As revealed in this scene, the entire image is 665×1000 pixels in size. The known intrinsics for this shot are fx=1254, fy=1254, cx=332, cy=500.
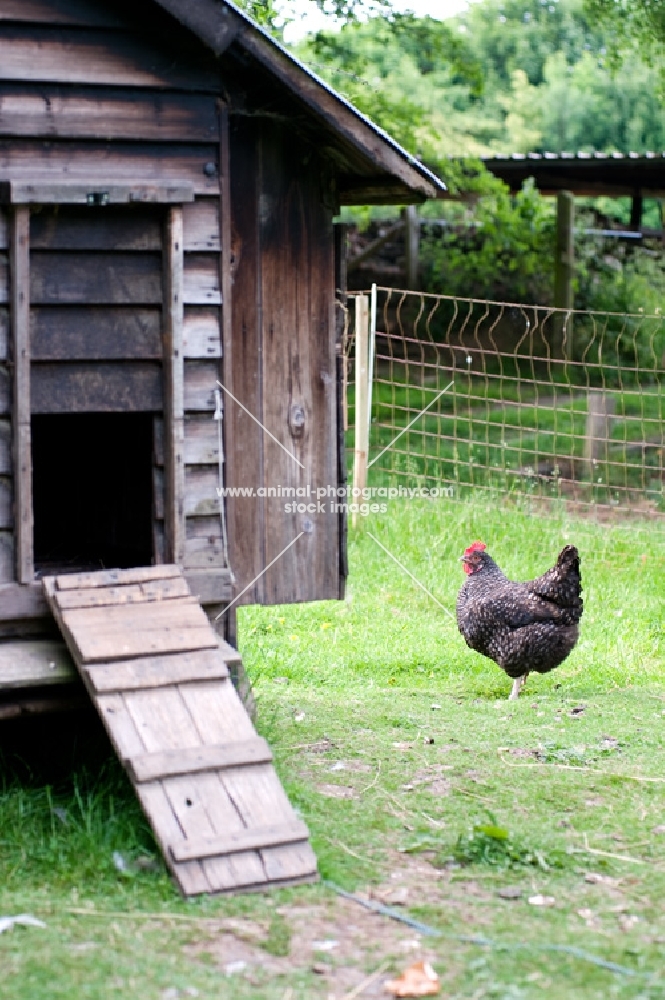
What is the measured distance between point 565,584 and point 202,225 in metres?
2.99

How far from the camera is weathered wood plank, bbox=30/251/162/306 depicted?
534 cm

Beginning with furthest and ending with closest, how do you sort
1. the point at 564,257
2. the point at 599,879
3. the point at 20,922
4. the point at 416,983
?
the point at 564,257
the point at 599,879
the point at 20,922
the point at 416,983

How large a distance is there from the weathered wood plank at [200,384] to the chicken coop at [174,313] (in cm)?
1

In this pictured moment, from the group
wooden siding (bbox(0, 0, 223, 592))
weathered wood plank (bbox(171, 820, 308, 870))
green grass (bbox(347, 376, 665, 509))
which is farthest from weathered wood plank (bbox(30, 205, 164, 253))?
green grass (bbox(347, 376, 665, 509))

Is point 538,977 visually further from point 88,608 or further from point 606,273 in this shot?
point 606,273

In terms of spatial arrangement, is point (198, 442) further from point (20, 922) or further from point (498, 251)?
point (498, 251)

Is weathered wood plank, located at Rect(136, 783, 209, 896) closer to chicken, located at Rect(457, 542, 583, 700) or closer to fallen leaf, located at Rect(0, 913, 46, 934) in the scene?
fallen leaf, located at Rect(0, 913, 46, 934)

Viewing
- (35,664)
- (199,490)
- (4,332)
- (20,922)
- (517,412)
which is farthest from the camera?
(517,412)

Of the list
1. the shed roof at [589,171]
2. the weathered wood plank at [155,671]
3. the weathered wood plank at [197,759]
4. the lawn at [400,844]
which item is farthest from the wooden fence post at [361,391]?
the shed roof at [589,171]

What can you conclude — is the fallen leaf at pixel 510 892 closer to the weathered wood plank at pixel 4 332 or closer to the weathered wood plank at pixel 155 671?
the weathered wood plank at pixel 155 671

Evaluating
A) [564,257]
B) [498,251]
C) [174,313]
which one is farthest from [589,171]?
[174,313]

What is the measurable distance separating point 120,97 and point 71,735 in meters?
2.87

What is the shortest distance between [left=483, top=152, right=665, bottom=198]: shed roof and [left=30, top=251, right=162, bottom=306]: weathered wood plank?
40.3 ft

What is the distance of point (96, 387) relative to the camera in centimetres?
548
